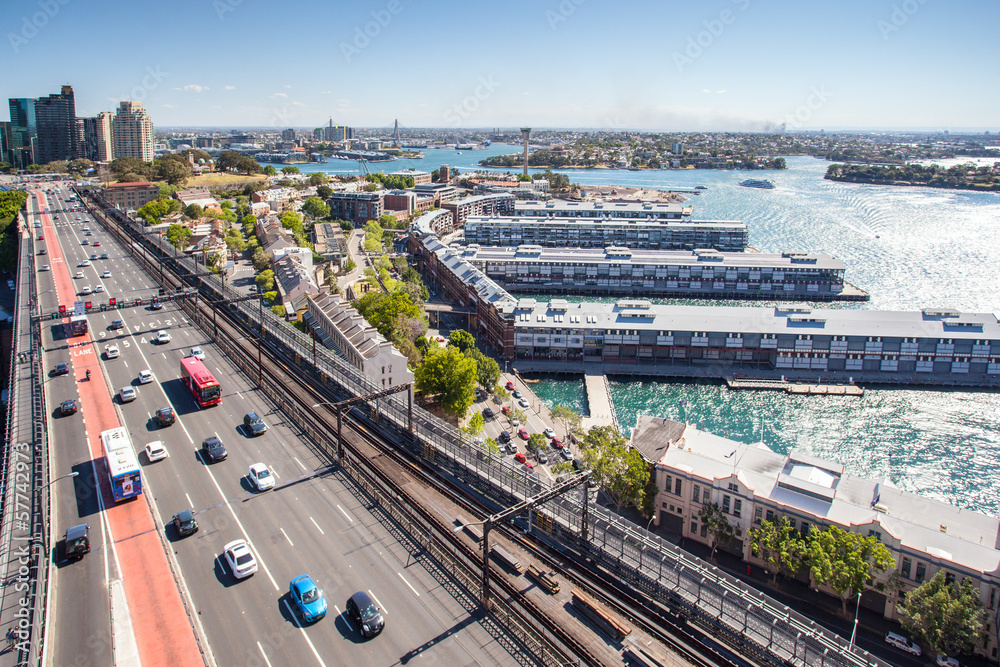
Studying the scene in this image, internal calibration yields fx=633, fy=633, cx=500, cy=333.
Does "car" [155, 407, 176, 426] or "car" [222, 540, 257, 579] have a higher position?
"car" [155, 407, 176, 426]

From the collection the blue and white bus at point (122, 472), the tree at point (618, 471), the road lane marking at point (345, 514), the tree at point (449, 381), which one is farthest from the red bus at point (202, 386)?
the tree at point (618, 471)

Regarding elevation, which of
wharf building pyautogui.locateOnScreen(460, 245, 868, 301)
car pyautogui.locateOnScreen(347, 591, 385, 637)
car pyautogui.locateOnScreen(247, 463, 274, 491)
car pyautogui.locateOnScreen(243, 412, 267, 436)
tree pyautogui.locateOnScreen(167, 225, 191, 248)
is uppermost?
tree pyautogui.locateOnScreen(167, 225, 191, 248)

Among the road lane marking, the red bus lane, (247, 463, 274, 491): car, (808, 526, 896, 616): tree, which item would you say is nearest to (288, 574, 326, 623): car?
the red bus lane

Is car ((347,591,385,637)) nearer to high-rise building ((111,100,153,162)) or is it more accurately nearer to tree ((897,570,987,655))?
tree ((897,570,987,655))

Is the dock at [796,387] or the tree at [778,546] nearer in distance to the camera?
the tree at [778,546]

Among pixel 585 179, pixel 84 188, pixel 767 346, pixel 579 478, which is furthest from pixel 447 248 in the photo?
pixel 585 179

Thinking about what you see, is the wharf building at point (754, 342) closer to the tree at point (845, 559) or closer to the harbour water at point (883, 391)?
the harbour water at point (883, 391)

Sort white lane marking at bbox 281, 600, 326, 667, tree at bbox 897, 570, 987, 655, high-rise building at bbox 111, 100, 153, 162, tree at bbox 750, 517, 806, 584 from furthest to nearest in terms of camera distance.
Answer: high-rise building at bbox 111, 100, 153, 162 < tree at bbox 750, 517, 806, 584 < tree at bbox 897, 570, 987, 655 < white lane marking at bbox 281, 600, 326, 667
